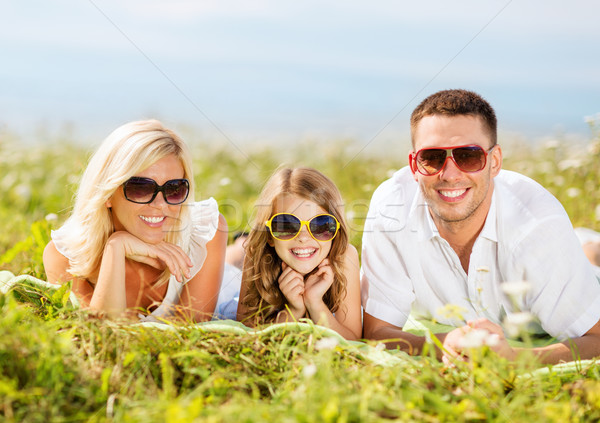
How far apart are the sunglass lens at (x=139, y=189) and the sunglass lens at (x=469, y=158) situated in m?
1.72

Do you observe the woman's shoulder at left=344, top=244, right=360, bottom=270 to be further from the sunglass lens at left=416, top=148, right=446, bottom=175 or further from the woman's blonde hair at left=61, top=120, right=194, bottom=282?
the woman's blonde hair at left=61, top=120, right=194, bottom=282

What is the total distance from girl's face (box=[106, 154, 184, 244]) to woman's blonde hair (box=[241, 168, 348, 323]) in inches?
20.9

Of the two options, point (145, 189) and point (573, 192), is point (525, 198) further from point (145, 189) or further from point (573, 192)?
point (573, 192)

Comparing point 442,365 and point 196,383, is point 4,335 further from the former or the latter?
point 442,365

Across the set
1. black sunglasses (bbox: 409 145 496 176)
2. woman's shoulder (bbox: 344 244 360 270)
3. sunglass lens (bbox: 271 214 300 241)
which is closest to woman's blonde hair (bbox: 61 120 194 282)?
sunglass lens (bbox: 271 214 300 241)

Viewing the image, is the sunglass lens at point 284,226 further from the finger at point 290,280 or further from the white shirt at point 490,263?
the white shirt at point 490,263

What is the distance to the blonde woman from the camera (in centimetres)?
308

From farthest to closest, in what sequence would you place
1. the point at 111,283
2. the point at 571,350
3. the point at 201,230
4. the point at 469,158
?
the point at 201,230 < the point at 469,158 < the point at 111,283 < the point at 571,350

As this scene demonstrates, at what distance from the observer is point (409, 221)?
341 centimetres

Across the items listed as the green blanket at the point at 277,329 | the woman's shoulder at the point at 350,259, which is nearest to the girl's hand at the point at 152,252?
the green blanket at the point at 277,329

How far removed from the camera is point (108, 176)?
3148 millimetres

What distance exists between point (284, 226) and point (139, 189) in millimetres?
843

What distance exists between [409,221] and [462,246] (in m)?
0.35

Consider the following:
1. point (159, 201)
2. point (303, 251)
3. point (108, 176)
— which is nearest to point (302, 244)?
point (303, 251)
